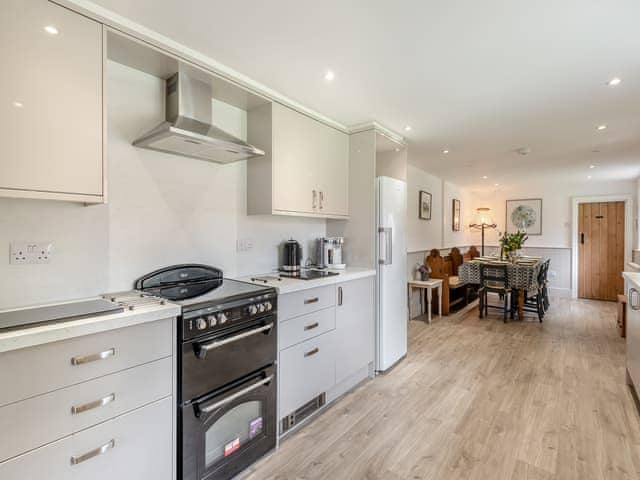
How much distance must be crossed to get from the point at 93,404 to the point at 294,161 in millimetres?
1897

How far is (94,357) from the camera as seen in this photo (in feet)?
4.14

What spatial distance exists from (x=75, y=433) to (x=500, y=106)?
331 cm

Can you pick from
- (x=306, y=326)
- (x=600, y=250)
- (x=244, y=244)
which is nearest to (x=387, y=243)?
(x=306, y=326)

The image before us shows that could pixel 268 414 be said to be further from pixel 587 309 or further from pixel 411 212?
pixel 587 309

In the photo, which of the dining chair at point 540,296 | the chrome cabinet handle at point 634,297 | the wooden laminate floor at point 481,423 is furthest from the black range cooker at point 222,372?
the dining chair at point 540,296

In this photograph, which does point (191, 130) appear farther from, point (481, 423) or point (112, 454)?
point (481, 423)

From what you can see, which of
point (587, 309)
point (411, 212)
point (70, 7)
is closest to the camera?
point (70, 7)

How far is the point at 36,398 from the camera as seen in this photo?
3.74 ft

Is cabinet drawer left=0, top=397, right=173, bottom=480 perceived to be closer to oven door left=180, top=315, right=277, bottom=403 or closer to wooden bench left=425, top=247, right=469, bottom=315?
oven door left=180, top=315, right=277, bottom=403

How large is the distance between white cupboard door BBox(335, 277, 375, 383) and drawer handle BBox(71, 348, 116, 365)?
1.54 meters

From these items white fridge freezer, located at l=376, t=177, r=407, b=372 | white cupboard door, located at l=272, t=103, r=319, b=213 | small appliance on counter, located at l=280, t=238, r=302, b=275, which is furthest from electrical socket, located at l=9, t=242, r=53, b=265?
white fridge freezer, located at l=376, t=177, r=407, b=372

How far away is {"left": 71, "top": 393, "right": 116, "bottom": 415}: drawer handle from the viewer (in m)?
1.22

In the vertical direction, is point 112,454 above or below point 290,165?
below

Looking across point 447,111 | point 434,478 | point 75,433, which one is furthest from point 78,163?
point 447,111
